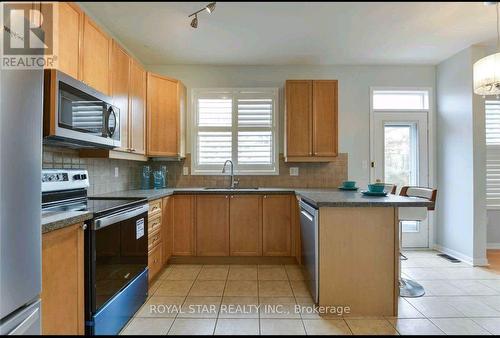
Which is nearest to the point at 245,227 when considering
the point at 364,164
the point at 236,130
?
the point at 236,130

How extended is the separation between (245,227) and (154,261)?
1.08 metres

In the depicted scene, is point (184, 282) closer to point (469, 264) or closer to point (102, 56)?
point (102, 56)

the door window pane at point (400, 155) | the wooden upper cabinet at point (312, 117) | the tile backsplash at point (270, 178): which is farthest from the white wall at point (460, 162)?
the wooden upper cabinet at point (312, 117)

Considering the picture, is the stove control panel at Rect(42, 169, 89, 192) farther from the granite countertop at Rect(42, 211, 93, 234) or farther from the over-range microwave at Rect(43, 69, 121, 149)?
the granite countertop at Rect(42, 211, 93, 234)

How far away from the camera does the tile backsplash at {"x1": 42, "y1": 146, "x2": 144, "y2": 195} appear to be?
205cm

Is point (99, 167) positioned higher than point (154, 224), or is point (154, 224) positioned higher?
point (99, 167)

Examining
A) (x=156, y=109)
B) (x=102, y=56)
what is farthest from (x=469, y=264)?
(x=102, y=56)

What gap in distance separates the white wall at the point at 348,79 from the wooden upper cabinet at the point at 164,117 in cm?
47

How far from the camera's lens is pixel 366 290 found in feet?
6.74

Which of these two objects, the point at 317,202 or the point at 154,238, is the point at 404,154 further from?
the point at 154,238

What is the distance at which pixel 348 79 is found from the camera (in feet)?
12.8

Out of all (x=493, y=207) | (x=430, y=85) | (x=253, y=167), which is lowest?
(x=493, y=207)

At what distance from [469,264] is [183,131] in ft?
12.7

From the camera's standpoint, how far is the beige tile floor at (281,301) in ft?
6.12
